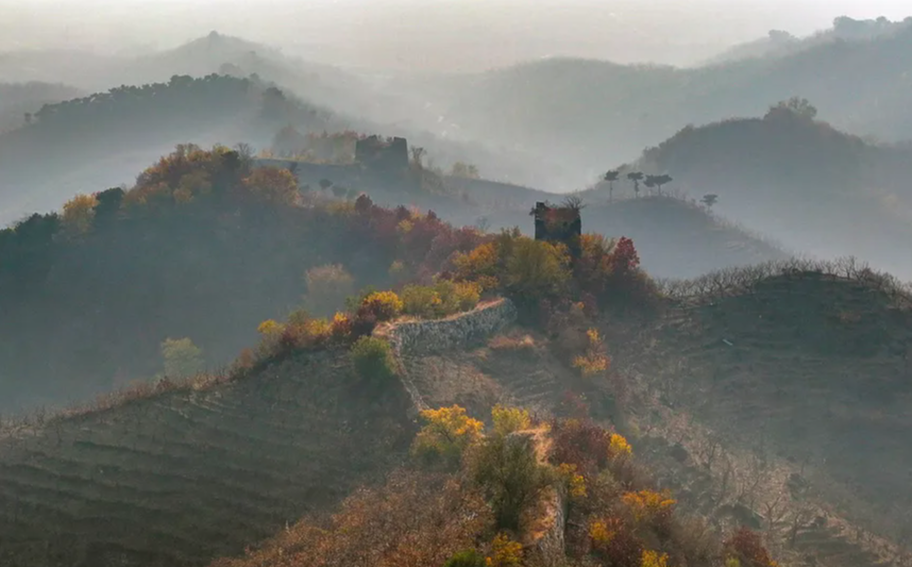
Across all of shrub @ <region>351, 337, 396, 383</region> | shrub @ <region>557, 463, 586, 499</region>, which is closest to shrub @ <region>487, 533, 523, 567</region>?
shrub @ <region>557, 463, 586, 499</region>

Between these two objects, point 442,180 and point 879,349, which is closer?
point 879,349

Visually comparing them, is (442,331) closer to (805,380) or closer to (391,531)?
(805,380)

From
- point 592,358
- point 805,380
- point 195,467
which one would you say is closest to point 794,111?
point 805,380

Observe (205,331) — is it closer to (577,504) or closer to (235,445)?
(235,445)

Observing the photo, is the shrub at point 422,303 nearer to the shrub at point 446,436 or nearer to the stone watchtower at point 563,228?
the shrub at point 446,436

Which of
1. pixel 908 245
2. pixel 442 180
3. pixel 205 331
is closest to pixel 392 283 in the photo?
pixel 205 331

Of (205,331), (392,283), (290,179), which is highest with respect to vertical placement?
(290,179)
